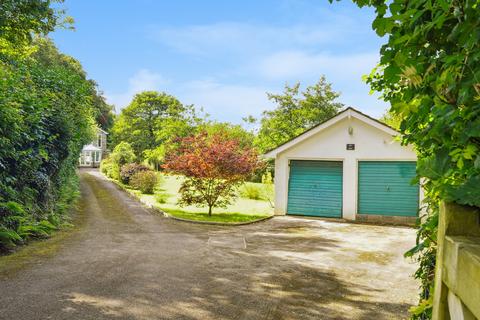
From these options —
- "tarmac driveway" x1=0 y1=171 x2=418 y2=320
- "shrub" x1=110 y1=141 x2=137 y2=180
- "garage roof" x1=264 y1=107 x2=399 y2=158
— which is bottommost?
"tarmac driveway" x1=0 y1=171 x2=418 y2=320

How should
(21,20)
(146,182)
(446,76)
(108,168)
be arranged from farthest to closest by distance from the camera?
(108,168)
(146,182)
(21,20)
(446,76)

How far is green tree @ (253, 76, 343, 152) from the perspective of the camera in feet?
107

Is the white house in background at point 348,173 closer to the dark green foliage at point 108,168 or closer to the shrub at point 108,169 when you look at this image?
the dark green foliage at point 108,168

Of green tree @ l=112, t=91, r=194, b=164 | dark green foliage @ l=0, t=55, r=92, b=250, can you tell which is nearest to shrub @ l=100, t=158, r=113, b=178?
green tree @ l=112, t=91, r=194, b=164

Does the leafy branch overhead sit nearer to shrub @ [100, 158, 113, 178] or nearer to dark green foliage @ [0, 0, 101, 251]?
dark green foliage @ [0, 0, 101, 251]

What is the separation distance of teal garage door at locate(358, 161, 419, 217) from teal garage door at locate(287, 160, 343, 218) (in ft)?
3.40

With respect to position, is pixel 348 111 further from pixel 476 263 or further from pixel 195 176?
pixel 476 263

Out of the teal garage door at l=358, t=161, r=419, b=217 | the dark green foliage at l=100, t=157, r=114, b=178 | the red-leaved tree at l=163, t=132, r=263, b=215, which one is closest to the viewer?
the red-leaved tree at l=163, t=132, r=263, b=215

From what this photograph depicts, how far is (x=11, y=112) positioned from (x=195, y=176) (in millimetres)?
7994

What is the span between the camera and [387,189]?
15430mm

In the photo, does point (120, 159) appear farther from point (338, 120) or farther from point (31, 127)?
point (31, 127)

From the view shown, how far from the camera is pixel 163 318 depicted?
481 centimetres

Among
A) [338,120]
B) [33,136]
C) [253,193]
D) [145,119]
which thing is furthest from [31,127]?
[145,119]

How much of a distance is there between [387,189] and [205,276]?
36.8 feet
